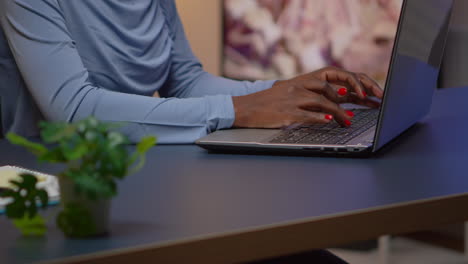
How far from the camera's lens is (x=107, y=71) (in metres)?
1.21

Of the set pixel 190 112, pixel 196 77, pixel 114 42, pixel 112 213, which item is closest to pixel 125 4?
pixel 114 42

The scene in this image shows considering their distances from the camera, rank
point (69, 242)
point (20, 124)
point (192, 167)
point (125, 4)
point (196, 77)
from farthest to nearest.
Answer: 1. point (196, 77)
2. point (125, 4)
3. point (20, 124)
4. point (192, 167)
5. point (69, 242)

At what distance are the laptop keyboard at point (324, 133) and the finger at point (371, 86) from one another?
10 centimetres

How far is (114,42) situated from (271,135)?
46cm

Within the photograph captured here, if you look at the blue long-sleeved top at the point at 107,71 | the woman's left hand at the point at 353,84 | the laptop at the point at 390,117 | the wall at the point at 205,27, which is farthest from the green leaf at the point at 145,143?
the wall at the point at 205,27

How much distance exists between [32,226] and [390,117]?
0.48 metres

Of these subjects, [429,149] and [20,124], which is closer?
[429,149]

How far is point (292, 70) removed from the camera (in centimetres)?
343

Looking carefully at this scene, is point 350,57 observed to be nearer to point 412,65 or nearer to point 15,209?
point 412,65

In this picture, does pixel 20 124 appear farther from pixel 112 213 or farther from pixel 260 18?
pixel 260 18

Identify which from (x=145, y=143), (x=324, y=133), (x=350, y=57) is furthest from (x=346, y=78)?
(x=350, y=57)

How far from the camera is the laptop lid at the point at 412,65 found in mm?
745

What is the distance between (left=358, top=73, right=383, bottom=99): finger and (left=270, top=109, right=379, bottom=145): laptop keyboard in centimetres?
10

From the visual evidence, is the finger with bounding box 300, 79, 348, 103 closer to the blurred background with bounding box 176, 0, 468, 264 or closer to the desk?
the desk
